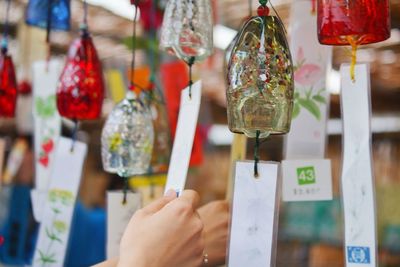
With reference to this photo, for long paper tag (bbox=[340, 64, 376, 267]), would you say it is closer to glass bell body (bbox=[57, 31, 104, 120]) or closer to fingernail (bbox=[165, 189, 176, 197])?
fingernail (bbox=[165, 189, 176, 197])

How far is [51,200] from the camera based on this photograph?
1233mm

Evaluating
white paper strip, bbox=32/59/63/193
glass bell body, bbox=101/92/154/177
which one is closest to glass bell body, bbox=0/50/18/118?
white paper strip, bbox=32/59/63/193

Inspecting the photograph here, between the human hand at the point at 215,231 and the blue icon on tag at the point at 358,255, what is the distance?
0.91ft

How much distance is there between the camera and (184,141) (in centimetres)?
93

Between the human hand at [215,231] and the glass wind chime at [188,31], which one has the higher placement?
the glass wind chime at [188,31]

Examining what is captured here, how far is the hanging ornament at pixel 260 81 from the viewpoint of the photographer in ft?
2.60

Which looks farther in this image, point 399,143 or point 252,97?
point 399,143

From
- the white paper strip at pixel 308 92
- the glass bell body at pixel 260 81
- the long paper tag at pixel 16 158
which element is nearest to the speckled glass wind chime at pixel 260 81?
the glass bell body at pixel 260 81

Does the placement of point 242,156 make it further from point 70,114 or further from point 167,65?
point 167,65

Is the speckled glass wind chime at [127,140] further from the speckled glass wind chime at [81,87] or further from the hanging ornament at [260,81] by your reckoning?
the hanging ornament at [260,81]

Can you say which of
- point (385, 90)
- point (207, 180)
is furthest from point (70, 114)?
point (385, 90)

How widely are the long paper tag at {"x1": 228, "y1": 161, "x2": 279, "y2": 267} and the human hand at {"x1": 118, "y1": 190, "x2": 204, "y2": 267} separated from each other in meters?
0.05

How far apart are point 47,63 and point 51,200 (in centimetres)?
41

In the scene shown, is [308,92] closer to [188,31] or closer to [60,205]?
[188,31]
